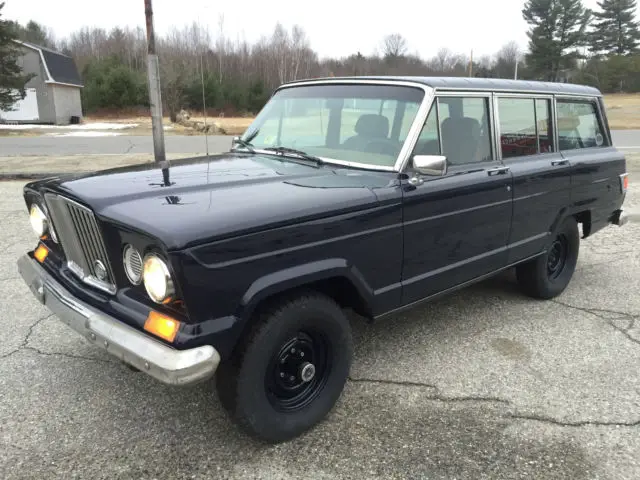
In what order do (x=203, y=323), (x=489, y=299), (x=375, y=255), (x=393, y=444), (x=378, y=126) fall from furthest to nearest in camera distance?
(x=489, y=299) < (x=378, y=126) < (x=375, y=255) < (x=393, y=444) < (x=203, y=323)

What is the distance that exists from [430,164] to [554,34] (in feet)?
226

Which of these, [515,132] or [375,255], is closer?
[375,255]

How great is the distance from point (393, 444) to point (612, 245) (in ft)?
17.4

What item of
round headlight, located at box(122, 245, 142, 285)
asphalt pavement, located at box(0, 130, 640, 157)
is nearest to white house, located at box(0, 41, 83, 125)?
asphalt pavement, located at box(0, 130, 640, 157)

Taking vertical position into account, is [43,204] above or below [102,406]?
above

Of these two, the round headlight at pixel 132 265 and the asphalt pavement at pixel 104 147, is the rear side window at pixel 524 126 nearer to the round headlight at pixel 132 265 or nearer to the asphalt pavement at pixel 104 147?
the round headlight at pixel 132 265

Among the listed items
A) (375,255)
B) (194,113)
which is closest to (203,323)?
(375,255)

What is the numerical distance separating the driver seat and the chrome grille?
1.73m

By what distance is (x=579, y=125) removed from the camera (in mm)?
5023

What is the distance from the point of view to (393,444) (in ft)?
9.26

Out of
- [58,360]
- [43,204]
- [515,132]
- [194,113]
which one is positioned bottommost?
[58,360]

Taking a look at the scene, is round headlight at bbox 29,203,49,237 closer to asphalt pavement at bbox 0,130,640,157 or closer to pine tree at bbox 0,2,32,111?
asphalt pavement at bbox 0,130,640,157

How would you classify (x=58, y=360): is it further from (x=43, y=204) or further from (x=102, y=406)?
(x=43, y=204)

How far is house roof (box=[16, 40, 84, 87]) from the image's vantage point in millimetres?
38406
